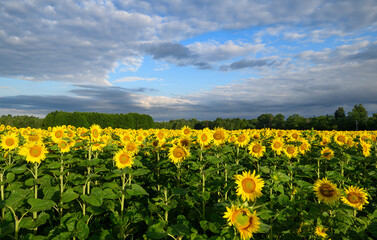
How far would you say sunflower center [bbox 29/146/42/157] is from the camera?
220 inches

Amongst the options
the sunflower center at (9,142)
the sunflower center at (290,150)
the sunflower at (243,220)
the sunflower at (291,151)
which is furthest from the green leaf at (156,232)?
the sunflower center at (9,142)

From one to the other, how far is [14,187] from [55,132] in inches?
105

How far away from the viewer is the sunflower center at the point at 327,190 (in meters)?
4.21

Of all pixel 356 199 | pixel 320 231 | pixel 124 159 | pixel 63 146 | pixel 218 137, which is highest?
pixel 218 137

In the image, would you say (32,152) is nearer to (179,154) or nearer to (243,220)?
(179,154)

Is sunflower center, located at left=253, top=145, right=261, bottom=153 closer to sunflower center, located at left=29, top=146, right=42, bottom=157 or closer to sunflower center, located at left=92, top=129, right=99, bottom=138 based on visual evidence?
sunflower center, located at left=92, top=129, right=99, bottom=138

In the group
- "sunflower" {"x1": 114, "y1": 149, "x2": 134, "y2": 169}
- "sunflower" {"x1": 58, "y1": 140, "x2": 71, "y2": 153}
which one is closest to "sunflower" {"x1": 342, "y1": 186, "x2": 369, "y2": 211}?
"sunflower" {"x1": 114, "y1": 149, "x2": 134, "y2": 169}

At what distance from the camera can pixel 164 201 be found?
14.6ft

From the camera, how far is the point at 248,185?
12.2 ft

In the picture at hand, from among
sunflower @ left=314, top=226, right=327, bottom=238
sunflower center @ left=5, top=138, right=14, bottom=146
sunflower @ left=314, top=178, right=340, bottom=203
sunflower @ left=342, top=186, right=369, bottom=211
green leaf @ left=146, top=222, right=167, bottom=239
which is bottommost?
sunflower @ left=314, top=226, right=327, bottom=238

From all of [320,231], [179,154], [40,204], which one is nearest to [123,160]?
[179,154]

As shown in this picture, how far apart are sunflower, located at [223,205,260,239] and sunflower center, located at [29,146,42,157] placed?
494 cm

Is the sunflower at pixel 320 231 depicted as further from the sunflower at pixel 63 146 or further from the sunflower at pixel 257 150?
the sunflower at pixel 63 146

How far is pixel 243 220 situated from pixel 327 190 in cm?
236
